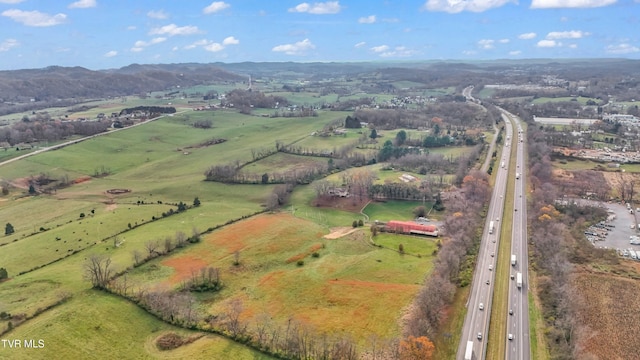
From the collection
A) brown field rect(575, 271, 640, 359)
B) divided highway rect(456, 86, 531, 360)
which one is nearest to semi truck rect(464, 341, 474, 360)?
divided highway rect(456, 86, 531, 360)

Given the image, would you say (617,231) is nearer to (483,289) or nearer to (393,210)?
(483,289)

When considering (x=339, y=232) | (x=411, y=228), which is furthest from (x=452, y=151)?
(x=339, y=232)

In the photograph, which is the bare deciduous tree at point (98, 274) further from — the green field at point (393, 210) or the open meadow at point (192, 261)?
the green field at point (393, 210)

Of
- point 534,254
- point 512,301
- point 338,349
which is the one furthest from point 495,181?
point 338,349

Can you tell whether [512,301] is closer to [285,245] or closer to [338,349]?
[338,349]

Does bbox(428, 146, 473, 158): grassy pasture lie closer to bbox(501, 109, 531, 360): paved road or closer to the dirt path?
bbox(501, 109, 531, 360): paved road
